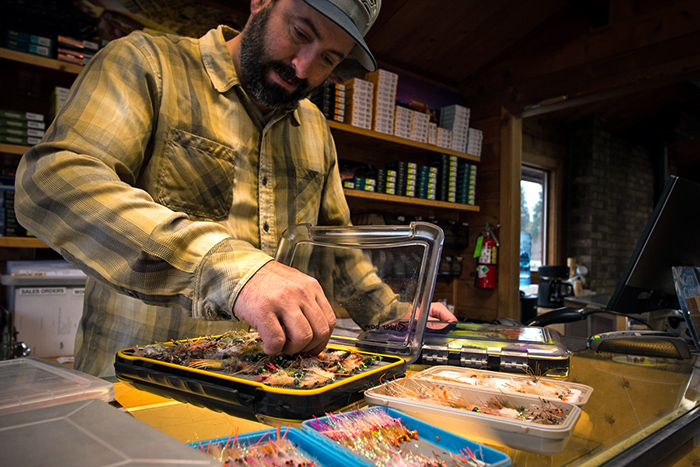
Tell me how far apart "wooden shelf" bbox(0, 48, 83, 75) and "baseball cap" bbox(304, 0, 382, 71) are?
164 centimetres

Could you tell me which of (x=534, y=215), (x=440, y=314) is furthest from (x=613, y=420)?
(x=534, y=215)

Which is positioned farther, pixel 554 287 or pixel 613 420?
pixel 554 287

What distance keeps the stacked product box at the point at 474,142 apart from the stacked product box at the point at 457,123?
1.4 inches

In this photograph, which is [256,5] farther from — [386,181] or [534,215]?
[534,215]

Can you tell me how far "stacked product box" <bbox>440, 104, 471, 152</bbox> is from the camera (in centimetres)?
381

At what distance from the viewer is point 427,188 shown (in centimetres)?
362

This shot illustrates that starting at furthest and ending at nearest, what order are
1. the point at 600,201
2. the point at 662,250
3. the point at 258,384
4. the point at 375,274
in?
the point at 600,201 < the point at 662,250 < the point at 375,274 < the point at 258,384

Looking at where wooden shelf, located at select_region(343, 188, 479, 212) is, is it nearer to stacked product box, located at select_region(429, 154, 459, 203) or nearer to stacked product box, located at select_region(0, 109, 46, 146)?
stacked product box, located at select_region(429, 154, 459, 203)

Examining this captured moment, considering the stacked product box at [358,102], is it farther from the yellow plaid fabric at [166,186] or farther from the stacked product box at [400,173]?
the yellow plaid fabric at [166,186]

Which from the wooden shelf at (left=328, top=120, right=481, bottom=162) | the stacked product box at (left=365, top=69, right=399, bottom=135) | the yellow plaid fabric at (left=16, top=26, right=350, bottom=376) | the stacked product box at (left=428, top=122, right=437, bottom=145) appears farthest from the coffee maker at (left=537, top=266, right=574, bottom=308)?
the yellow plaid fabric at (left=16, top=26, right=350, bottom=376)

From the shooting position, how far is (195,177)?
1184mm

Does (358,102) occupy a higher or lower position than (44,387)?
higher

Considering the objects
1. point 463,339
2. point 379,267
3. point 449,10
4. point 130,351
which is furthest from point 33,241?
point 449,10

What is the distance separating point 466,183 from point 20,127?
305 centimetres
